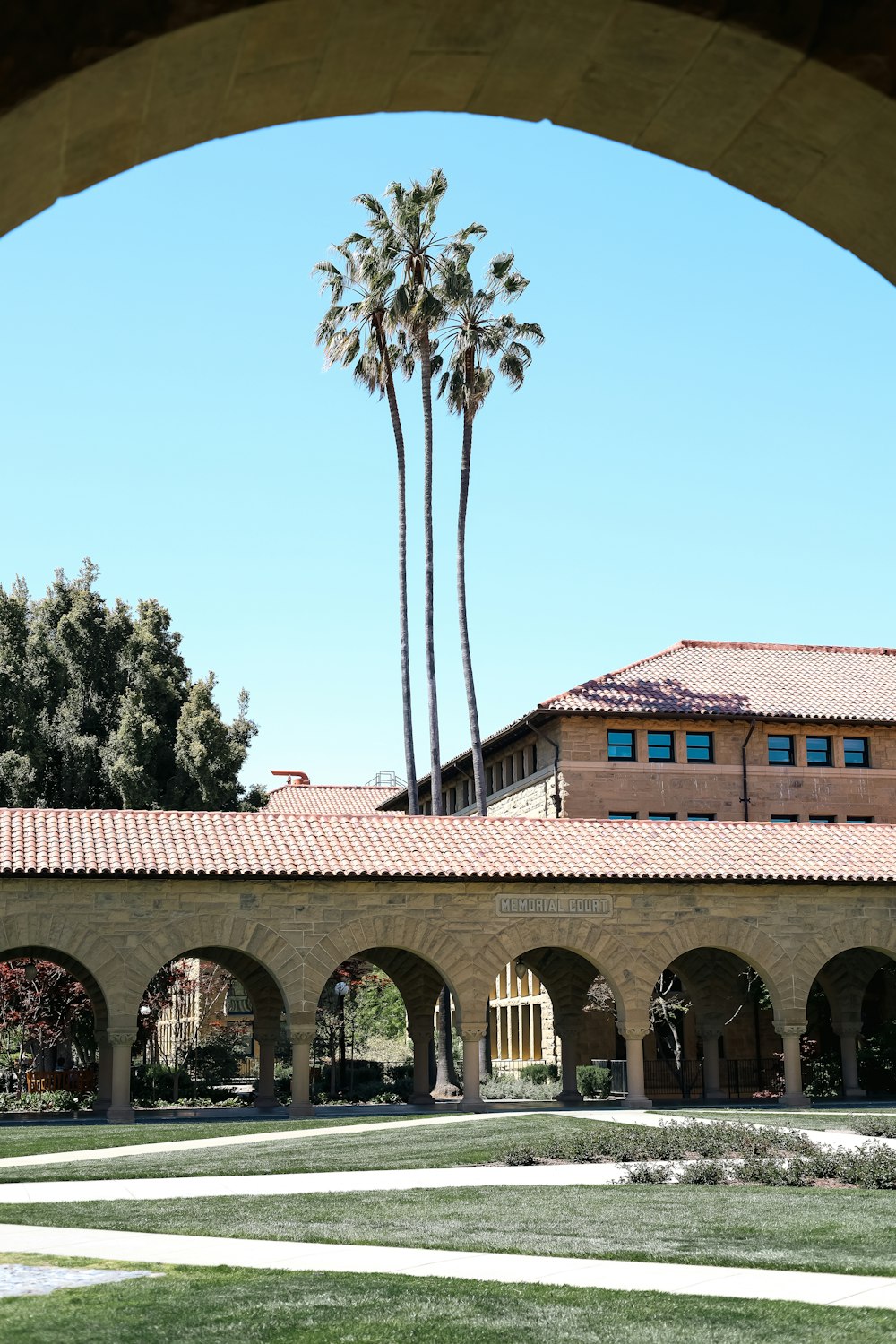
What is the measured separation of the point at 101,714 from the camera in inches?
1753

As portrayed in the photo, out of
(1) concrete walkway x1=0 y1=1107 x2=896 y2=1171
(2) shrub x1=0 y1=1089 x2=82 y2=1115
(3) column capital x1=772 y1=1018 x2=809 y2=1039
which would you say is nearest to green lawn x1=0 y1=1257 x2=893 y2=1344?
(1) concrete walkway x1=0 y1=1107 x2=896 y2=1171

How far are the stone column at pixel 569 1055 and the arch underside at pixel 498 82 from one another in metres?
30.2

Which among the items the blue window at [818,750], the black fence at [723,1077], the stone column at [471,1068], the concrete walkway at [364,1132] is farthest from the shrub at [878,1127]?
the blue window at [818,750]

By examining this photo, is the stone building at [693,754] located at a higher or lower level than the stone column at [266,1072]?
higher

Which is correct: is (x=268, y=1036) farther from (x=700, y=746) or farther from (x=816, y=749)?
(x=816, y=749)

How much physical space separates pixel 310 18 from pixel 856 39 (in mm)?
1171

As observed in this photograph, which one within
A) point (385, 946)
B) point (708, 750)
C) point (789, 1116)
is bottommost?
point (789, 1116)

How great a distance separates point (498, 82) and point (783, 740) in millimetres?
40008

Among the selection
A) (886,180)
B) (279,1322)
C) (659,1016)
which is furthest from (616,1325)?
(659,1016)

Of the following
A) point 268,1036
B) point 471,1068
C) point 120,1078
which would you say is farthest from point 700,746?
point 120,1078

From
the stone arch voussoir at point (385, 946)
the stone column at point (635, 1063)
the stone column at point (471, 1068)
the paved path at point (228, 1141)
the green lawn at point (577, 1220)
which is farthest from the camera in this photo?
the stone column at point (635, 1063)

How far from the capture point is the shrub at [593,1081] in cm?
3353

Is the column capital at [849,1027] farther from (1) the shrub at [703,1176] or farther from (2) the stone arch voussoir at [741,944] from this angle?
(1) the shrub at [703,1176]

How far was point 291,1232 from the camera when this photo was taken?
11891 millimetres
